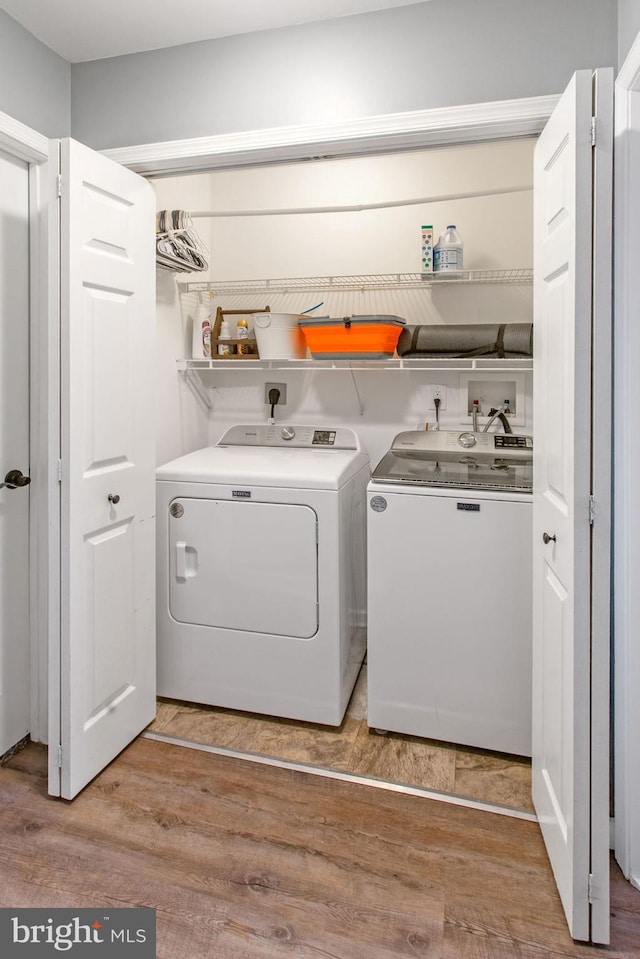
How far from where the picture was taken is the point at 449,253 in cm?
261

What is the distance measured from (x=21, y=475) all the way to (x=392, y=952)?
68.0 inches

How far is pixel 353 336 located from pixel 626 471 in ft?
4.76

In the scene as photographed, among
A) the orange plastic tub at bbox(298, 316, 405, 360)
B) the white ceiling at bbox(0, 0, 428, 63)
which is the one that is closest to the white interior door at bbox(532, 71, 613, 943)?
the white ceiling at bbox(0, 0, 428, 63)

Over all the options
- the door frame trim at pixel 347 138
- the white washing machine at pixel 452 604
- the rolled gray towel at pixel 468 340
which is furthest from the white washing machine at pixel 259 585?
the door frame trim at pixel 347 138

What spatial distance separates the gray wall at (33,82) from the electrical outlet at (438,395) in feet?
6.08

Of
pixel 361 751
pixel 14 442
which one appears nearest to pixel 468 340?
pixel 361 751

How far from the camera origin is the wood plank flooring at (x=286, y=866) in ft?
4.60

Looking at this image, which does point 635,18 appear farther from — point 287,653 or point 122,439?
point 287,653

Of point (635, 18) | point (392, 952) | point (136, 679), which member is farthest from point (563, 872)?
point (635, 18)

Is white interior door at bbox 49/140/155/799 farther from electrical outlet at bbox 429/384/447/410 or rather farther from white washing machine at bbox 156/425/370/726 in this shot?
electrical outlet at bbox 429/384/447/410

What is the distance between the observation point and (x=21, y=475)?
6.52 ft

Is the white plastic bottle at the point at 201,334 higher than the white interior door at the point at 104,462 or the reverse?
higher

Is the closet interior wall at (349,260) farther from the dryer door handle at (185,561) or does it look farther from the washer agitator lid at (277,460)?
the dryer door handle at (185,561)
